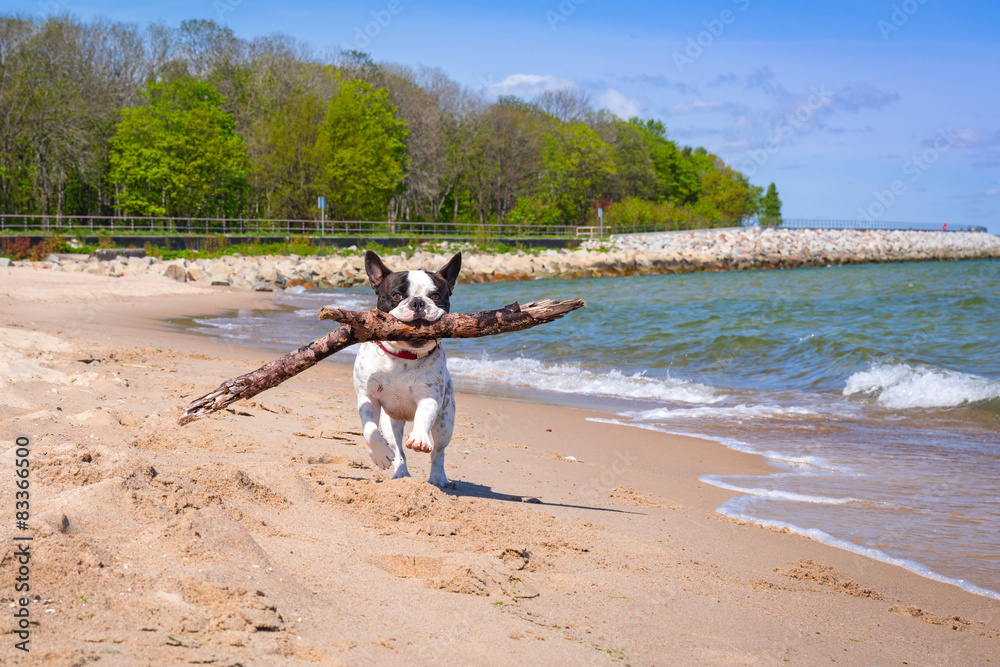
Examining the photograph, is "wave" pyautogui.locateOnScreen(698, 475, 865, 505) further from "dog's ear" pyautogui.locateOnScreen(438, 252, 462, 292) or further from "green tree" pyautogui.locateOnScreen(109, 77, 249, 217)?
"green tree" pyautogui.locateOnScreen(109, 77, 249, 217)

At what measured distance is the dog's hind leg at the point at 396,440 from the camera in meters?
5.14

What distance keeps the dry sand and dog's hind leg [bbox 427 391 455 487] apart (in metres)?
0.28

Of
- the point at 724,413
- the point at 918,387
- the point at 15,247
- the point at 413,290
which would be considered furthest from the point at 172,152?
the point at 413,290

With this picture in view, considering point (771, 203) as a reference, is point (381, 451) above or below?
below

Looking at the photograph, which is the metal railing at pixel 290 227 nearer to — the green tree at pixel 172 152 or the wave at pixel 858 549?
the green tree at pixel 172 152

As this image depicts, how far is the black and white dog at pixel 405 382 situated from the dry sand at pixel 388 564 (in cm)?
28

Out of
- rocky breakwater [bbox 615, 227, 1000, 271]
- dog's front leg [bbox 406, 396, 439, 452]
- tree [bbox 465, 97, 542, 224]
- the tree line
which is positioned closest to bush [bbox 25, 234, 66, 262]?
the tree line

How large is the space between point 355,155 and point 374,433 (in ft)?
165

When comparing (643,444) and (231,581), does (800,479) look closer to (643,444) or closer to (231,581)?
(643,444)

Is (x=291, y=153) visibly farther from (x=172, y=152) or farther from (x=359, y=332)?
(x=359, y=332)

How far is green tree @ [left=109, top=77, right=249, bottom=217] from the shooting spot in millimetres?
46844

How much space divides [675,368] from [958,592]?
29.6 ft

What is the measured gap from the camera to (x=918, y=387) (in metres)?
10.9

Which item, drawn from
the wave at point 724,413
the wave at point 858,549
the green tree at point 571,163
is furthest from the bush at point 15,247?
the green tree at point 571,163
